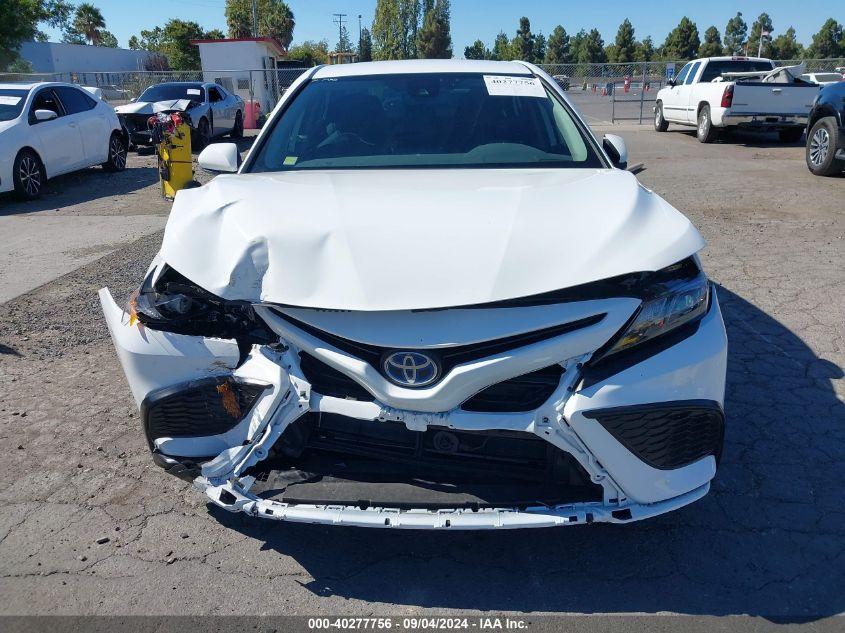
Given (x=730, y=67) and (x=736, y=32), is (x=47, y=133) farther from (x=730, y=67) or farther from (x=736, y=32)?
(x=736, y=32)

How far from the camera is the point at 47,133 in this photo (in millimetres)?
10906

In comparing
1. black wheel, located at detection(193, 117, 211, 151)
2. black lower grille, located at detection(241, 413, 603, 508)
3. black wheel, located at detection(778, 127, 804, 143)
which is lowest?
black wheel, located at detection(778, 127, 804, 143)

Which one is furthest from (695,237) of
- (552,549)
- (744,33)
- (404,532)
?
(744,33)

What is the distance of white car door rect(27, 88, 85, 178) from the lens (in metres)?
10.8

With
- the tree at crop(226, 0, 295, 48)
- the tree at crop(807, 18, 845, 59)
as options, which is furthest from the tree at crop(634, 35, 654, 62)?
the tree at crop(226, 0, 295, 48)

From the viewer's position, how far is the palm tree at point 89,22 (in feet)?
276

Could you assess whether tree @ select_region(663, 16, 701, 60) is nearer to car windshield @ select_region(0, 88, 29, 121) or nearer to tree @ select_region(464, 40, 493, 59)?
tree @ select_region(464, 40, 493, 59)

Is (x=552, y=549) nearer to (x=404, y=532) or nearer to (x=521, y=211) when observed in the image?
(x=404, y=532)

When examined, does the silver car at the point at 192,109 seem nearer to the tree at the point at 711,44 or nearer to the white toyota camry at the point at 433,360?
the white toyota camry at the point at 433,360

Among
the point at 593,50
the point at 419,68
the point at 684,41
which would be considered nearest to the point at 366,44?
the point at 593,50

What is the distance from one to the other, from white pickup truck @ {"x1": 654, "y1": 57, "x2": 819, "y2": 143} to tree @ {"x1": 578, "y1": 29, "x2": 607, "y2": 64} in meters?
79.0

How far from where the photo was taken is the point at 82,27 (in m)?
85.1

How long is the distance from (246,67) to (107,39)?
3372 inches

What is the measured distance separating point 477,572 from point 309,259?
132 cm
